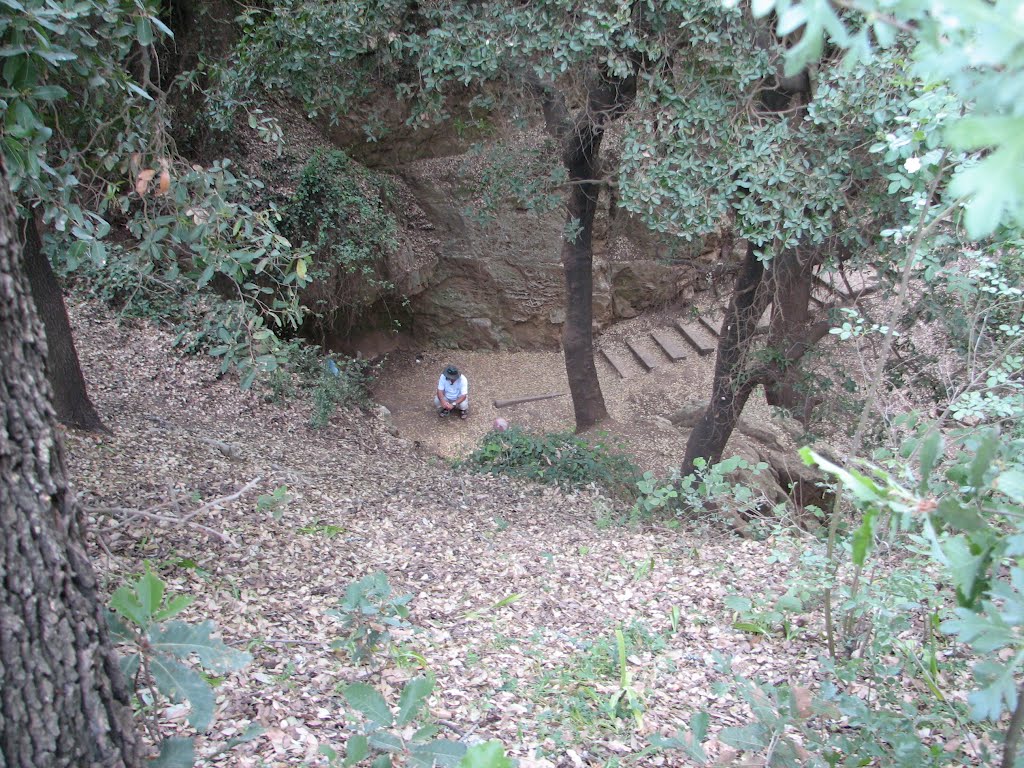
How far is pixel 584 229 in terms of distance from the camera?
7.86m

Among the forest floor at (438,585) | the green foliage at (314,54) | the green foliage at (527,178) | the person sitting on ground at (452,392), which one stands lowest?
the forest floor at (438,585)

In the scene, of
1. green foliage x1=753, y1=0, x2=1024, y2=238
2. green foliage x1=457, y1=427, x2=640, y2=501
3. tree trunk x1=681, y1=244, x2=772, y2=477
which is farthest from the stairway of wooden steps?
green foliage x1=753, y1=0, x2=1024, y2=238

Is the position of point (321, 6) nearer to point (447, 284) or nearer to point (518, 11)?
point (518, 11)

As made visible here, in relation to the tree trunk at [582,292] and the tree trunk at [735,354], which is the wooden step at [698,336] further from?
the tree trunk at [735,354]

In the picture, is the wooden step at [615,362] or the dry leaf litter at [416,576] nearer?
the dry leaf litter at [416,576]

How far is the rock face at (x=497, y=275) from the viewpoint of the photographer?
11656 millimetres

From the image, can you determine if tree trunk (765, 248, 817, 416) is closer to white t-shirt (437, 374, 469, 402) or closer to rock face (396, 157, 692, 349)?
white t-shirt (437, 374, 469, 402)

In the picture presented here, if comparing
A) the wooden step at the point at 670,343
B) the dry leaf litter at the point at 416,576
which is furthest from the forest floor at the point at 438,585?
the wooden step at the point at 670,343

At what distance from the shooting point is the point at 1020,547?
49.0 inches

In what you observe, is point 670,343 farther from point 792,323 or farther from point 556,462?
point 556,462

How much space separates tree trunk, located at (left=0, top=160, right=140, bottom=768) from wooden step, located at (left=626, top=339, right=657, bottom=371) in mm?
10694

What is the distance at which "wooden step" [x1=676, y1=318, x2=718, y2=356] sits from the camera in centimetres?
1188

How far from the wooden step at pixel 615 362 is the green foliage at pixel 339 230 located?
3.93m

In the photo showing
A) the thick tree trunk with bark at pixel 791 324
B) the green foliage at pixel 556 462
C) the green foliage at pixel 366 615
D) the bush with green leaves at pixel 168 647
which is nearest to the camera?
the bush with green leaves at pixel 168 647
